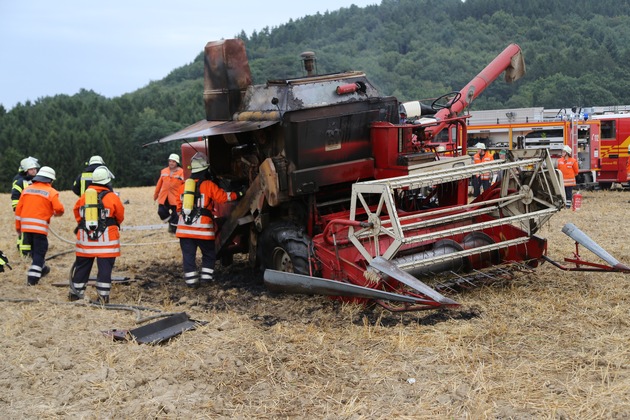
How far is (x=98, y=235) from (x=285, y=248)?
2.03 m

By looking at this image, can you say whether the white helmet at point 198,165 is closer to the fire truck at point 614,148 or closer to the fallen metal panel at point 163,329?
the fallen metal panel at point 163,329

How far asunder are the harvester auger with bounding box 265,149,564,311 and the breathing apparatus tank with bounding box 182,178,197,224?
1.56 meters

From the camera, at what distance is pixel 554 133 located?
63.0 feet

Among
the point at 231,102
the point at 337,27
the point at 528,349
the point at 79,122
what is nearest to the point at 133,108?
the point at 79,122

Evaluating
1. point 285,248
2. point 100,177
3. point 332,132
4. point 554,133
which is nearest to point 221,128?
point 332,132

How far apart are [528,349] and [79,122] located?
63770mm

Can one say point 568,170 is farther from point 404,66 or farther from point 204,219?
point 404,66

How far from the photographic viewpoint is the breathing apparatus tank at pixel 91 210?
23.5 feet

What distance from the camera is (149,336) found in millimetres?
5617

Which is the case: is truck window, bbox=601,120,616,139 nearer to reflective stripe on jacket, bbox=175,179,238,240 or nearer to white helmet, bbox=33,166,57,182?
reflective stripe on jacket, bbox=175,179,238,240

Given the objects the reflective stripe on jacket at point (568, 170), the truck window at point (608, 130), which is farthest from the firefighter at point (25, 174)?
the truck window at point (608, 130)

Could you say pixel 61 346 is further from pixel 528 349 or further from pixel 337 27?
pixel 337 27

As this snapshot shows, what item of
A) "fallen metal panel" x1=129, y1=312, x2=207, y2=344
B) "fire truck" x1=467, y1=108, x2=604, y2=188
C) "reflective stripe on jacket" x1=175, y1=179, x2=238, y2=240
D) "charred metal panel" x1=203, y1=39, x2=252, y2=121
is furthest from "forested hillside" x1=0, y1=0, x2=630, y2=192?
"fallen metal panel" x1=129, y1=312, x2=207, y2=344

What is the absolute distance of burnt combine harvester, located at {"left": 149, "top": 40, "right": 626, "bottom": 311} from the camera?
6324 millimetres
